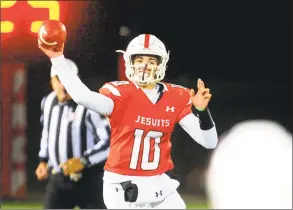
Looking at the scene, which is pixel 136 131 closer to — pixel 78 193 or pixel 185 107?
pixel 185 107

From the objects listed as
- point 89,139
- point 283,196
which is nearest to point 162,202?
point 89,139

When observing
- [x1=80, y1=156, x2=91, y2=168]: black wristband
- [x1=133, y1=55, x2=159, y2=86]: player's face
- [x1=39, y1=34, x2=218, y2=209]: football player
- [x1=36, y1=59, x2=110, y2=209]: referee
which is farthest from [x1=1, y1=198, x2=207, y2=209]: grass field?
[x1=133, y1=55, x2=159, y2=86]: player's face

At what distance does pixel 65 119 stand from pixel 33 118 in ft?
3.67

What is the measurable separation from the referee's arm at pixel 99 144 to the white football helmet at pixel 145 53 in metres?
0.53

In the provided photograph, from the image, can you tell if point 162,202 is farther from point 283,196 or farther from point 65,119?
point 283,196

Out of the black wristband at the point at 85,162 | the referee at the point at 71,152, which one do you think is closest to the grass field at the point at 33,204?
the referee at the point at 71,152

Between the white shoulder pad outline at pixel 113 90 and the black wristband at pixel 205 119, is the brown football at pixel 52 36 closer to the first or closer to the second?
the white shoulder pad outline at pixel 113 90

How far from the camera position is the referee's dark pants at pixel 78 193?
276 centimetres

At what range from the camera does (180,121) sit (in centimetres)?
229

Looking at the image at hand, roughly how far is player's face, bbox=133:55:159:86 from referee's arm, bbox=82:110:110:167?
1.78ft

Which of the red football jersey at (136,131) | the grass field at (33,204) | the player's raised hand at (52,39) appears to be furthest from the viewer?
the grass field at (33,204)

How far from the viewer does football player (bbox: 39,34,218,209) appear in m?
2.20

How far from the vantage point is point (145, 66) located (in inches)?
88.1

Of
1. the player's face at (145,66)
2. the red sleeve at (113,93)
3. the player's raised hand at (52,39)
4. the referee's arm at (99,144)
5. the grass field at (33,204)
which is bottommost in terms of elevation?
the grass field at (33,204)
